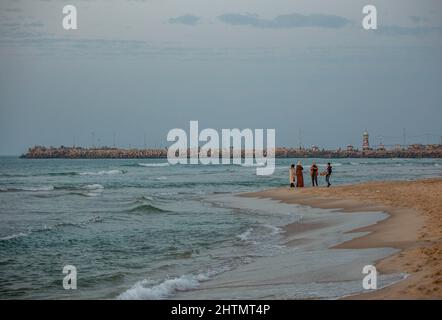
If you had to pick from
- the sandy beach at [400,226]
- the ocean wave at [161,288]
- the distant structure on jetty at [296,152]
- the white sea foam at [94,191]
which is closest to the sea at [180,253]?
the ocean wave at [161,288]

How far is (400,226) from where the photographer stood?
13.9m

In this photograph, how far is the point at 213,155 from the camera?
5015 inches

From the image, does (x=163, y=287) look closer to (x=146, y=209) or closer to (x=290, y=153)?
(x=146, y=209)

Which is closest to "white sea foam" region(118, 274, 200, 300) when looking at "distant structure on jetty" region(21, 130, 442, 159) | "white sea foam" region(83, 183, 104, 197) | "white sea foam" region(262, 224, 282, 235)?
"white sea foam" region(262, 224, 282, 235)

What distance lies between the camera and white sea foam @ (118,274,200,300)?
9000mm

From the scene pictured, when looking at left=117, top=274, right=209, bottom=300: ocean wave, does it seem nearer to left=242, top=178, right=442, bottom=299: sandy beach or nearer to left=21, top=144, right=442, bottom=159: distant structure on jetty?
left=242, top=178, right=442, bottom=299: sandy beach

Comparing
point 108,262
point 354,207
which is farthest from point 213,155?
point 108,262

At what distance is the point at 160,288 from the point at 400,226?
6.38 meters

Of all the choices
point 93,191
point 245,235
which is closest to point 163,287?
point 245,235

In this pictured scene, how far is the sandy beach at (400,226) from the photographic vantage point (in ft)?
25.1

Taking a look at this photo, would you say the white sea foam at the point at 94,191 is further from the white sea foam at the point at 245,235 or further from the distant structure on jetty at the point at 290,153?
the distant structure on jetty at the point at 290,153

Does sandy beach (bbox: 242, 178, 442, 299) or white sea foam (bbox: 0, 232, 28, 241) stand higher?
sandy beach (bbox: 242, 178, 442, 299)

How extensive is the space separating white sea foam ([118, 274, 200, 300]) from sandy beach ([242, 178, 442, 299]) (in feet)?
8.62
